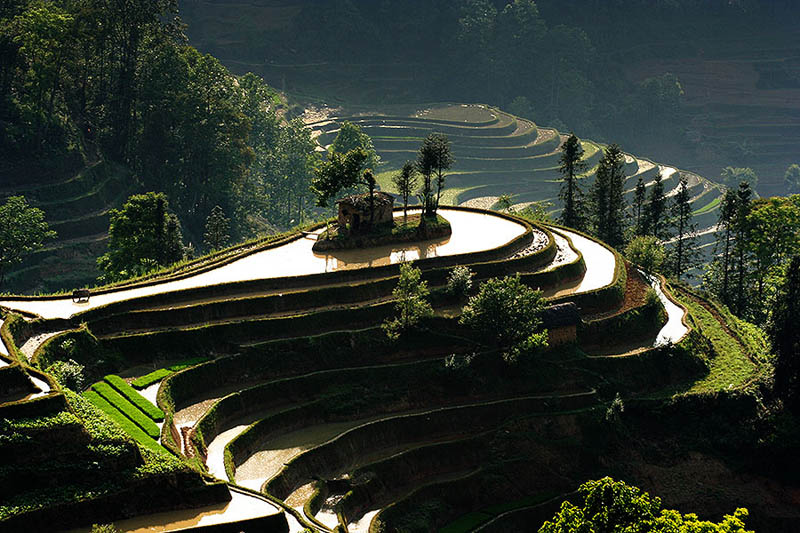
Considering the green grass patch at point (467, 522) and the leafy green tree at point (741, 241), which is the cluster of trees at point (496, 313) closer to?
the green grass patch at point (467, 522)

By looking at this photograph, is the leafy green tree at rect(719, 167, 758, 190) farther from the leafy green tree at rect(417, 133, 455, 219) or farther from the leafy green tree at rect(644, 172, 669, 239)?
the leafy green tree at rect(417, 133, 455, 219)

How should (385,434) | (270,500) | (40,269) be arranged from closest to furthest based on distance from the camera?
(270,500) → (385,434) → (40,269)

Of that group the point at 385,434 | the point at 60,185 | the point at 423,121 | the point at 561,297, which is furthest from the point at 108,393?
the point at 423,121

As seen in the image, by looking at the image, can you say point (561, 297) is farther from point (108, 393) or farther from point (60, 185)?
point (60, 185)

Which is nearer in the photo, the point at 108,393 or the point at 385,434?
the point at 108,393

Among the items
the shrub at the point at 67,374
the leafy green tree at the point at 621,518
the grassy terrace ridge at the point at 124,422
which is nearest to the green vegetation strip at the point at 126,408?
the grassy terrace ridge at the point at 124,422

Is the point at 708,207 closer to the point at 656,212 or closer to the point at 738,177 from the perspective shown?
the point at 738,177
